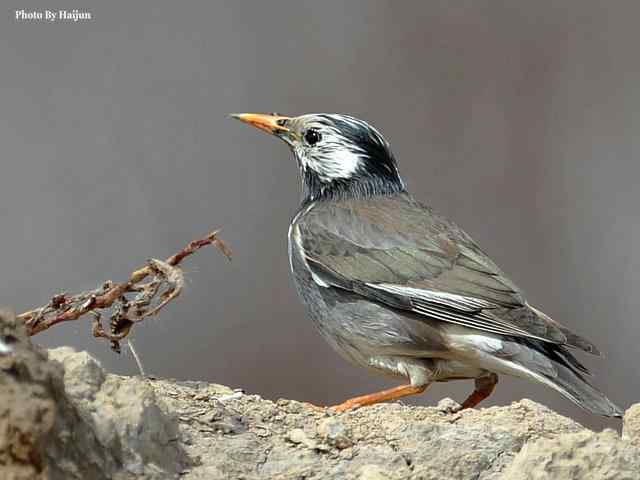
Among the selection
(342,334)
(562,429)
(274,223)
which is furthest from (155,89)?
(562,429)

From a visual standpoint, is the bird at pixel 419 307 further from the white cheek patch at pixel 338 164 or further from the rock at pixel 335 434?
the rock at pixel 335 434

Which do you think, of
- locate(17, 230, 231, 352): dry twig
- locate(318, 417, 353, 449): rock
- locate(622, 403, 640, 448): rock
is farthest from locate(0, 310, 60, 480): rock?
locate(622, 403, 640, 448): rock

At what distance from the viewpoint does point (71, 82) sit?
38.2 ft

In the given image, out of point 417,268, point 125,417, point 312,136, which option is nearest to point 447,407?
point 417,268

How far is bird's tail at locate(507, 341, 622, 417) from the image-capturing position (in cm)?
649

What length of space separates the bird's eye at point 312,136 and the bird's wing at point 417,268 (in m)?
0.68

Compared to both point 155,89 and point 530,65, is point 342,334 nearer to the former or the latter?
point 155,89

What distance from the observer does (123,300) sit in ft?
19.3

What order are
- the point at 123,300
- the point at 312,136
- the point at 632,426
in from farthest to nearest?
the point at 312,136 → the point at 123,300 → the point at 632,426

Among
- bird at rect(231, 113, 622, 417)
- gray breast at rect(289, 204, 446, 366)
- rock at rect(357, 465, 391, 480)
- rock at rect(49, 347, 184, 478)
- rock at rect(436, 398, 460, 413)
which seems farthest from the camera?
gray breast at rect(289, 204, 446, 366)

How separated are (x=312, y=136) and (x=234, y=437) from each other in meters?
3.74

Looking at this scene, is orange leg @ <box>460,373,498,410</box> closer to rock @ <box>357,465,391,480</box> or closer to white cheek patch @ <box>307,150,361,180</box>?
white cheek patch @ <box>307,150,361,180</box>

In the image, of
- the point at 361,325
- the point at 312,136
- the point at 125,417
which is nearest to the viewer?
the point at 125,417

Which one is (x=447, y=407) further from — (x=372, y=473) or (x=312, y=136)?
(x=312, y=136)
